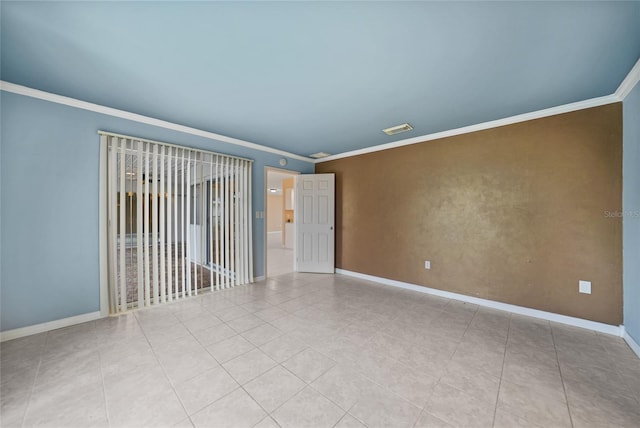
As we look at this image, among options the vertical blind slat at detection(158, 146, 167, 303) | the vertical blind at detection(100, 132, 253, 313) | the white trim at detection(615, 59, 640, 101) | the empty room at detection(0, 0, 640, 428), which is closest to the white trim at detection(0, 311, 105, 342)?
the empty room at detection(0, 0, 640, 428)

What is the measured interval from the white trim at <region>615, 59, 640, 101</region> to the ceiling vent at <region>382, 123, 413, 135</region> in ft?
6.37

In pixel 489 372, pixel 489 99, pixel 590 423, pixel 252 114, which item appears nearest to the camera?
pixel 590 423

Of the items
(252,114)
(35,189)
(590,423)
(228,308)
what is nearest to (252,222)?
(228,308)

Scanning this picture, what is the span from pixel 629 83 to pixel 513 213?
1531 millimetres

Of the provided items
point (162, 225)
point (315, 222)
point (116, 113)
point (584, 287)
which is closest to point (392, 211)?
point (315, 222)

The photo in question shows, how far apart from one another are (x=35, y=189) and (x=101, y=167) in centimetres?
57

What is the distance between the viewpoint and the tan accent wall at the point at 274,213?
13456 mm

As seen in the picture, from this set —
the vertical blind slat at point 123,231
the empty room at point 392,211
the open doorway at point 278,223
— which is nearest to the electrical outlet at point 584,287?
the empty room at point 392,211

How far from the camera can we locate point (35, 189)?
92.9 inches

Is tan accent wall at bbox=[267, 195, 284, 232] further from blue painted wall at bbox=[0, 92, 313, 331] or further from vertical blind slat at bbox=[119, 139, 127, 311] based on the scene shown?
blue painted wall at bbox=[0, 92, 313, 331]

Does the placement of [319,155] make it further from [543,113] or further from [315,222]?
[543,113]

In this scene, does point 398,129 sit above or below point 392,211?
above

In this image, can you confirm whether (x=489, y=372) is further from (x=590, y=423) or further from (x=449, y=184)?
(x=449, y=184)

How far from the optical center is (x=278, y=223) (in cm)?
1406
